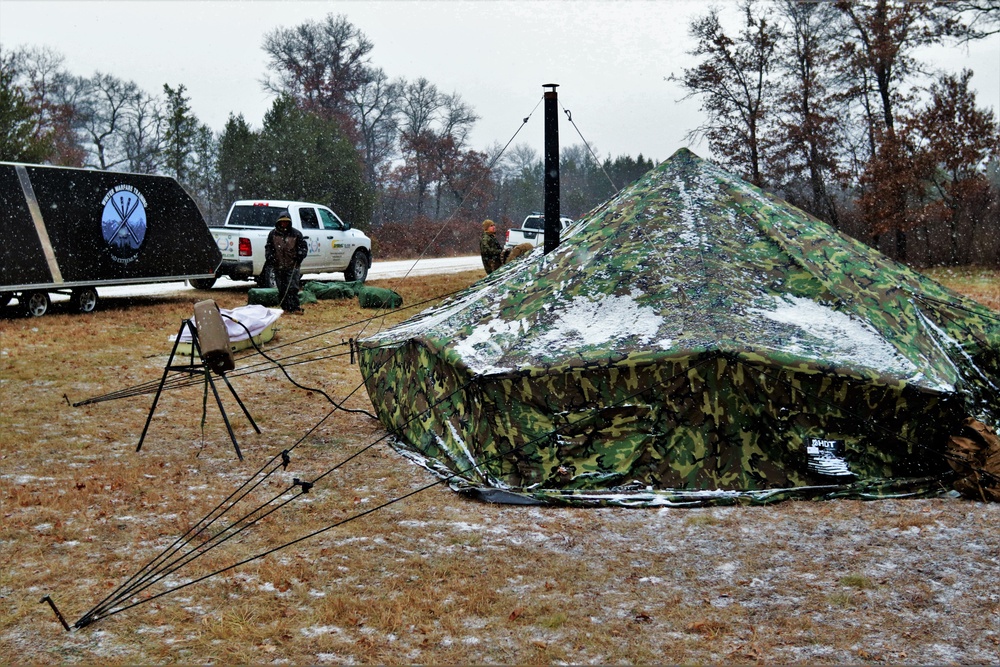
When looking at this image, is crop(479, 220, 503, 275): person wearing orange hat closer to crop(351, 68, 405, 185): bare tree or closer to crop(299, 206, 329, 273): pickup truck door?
crop(299, 206, 329, 273): pickup truck door

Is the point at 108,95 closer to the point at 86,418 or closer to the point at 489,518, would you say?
the point at 86,418

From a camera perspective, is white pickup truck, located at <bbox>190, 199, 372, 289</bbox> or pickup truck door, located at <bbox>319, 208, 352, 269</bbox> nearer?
white pickup truck, located at <bbox>190, 199, 372, 289</bbox>

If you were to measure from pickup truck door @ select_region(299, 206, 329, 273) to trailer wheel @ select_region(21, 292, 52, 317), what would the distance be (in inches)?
219

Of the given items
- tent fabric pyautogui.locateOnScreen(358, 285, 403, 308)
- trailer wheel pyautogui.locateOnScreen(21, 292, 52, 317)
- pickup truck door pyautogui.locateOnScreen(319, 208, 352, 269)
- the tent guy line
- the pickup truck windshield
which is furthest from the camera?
pickup truck door pyautogui.locateOnScreen(319, 208, 352, 269)

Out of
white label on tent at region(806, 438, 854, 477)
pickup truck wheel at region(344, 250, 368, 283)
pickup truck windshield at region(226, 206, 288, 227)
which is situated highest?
pickup truck windshield at region(226, 206, 288, 227)

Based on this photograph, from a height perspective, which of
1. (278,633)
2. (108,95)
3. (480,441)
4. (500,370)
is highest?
(108,95)

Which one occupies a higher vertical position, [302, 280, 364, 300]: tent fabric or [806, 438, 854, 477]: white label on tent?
[302, 280, 364, 300]: tent fabric

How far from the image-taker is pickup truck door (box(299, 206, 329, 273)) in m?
19.0

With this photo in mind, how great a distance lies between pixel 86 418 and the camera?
28.0 feet

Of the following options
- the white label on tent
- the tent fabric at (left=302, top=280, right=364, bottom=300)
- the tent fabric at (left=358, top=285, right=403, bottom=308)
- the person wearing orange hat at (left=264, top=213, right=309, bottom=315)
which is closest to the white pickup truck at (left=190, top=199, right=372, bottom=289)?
the tent fabric at (left=302, top=280, right=364, bottom=300)

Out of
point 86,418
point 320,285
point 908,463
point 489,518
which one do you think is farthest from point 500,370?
A: point 320,285

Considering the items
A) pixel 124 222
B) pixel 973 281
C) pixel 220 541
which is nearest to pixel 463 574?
pixel 220 541

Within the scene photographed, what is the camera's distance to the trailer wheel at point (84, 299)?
1461 cm

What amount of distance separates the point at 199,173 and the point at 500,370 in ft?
128
